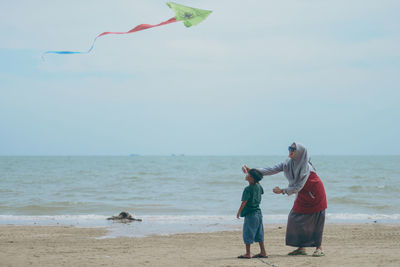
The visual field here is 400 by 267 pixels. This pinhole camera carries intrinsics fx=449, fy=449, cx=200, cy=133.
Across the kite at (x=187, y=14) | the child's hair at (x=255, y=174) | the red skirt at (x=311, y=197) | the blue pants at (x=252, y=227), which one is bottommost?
the blue pants at (x=252, y=227)

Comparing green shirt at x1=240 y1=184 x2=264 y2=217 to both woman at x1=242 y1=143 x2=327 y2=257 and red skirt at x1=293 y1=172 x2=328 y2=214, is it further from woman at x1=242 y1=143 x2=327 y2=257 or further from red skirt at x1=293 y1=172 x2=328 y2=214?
red skirt at x1=293 y1=172 x2=328 y2=214

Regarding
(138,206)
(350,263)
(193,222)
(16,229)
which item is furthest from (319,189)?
(138,206)

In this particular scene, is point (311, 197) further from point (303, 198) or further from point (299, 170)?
point (299, 170)

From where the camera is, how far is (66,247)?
752cm

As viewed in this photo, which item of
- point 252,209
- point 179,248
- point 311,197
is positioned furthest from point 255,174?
point 179,248

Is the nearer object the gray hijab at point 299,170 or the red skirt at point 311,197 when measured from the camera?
the gray hijab at point 299,170

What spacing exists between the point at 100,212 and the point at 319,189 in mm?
9419

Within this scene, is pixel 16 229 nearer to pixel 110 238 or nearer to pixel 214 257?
pixel 110 238

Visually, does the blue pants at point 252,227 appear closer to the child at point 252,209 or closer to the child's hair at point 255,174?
the child at point 252,209

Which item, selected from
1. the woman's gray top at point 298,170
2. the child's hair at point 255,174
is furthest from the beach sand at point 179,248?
the child's hair at point 255,174

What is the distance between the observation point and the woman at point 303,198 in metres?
5.95

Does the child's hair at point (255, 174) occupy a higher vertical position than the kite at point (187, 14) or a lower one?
lower

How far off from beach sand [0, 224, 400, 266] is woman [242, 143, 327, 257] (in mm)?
297

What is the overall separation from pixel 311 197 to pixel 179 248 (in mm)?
2527
